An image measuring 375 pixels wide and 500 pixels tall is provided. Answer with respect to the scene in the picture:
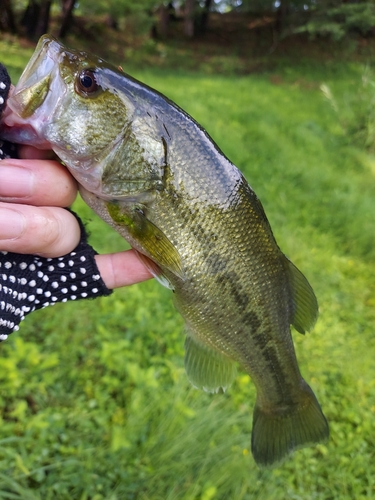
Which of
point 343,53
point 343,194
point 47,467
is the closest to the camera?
point 47,467

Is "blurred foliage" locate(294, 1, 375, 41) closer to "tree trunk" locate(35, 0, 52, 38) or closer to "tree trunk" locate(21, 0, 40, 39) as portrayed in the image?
"tree trunk" locate(35, 0, 52, 38)

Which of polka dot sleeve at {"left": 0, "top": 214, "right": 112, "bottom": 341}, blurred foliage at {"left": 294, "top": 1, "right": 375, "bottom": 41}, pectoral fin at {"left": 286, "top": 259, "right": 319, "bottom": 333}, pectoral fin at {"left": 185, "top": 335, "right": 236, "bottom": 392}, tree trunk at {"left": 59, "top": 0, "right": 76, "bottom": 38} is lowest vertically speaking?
tree trunk at {"left": 59, "top": 0, "right": 76, "bottom": 38}

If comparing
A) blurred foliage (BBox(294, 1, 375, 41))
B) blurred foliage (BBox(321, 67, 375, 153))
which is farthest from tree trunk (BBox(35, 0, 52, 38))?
blurred foliage (BBox(321, 67, 375, 153))

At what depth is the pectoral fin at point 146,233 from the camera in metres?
1.50

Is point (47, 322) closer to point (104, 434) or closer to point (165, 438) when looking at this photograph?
point (104, 434)

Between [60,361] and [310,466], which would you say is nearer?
[60,361]

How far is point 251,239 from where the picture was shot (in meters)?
1.62

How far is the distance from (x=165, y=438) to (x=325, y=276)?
3.20 m

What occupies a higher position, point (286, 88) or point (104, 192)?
point (104, 192)

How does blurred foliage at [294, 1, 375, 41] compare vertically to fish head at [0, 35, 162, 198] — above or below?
above

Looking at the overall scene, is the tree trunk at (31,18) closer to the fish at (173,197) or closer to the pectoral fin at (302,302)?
the fish at (173,197)

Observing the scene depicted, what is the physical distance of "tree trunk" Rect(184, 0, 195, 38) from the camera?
22.4m

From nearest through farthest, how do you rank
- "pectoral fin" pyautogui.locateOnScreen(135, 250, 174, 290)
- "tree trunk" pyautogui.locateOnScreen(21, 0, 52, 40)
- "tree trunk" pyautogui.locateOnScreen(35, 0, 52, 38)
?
"pectoral fin" pyautogui.locateOnScreen(135, 250, 174, 290)
"tree trunk" pyautogui.locateOnScreen(35, 0, 52, 38)
"tree trunk" pyautogui.locateOnScreen(21, 0, 52, 40)

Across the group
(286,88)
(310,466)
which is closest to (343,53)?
(286,88)
